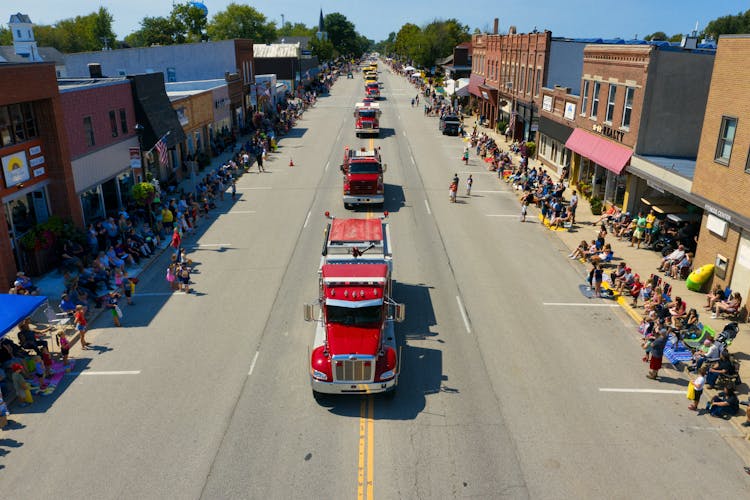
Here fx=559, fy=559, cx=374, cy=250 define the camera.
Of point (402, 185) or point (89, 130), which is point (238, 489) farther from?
point (402, 185)

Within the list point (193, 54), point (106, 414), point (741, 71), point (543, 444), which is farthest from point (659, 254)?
point (193, 54)

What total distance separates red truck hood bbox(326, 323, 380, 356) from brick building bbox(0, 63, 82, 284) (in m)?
12.7

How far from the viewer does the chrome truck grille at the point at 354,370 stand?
12.6 m

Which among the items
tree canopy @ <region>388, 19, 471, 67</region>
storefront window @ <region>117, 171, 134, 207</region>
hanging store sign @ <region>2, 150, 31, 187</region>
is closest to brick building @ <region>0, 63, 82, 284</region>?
hanging store sign @ <region>2, 150, 31, 187</region>

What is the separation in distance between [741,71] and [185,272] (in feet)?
64.5

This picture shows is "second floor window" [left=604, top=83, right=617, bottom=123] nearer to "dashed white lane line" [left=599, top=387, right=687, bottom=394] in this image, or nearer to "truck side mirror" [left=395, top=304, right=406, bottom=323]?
"dashed white lane line" [left=599, top=387, right=687, bottom=394]

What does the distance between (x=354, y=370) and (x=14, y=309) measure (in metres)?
9.05

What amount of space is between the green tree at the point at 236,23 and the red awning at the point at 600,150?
137 m

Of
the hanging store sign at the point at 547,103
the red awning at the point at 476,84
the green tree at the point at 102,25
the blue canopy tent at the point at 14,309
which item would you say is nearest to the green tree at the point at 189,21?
the green tree at the point at 102,25

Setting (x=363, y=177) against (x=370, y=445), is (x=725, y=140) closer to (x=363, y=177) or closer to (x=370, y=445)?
(x=370, y=445)

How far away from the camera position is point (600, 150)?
2967cm

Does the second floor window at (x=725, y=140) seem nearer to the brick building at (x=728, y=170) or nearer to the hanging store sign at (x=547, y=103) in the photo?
the brick building at (x=728, y=170)

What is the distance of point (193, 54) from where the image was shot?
58.2 metres

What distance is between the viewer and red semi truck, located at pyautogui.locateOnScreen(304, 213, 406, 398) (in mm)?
12656
